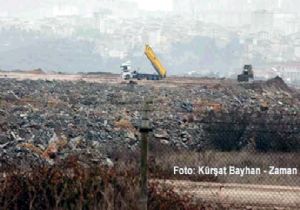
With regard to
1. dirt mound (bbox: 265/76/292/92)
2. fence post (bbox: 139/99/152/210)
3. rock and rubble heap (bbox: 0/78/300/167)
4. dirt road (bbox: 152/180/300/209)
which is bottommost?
dirt mound (bbox: 265/76/292/92)

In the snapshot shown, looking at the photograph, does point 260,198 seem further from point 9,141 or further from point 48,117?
point 48,117

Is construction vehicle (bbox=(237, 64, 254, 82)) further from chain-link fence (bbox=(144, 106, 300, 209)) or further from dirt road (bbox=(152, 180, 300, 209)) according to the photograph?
dirt road (bbox=(152, 180, 300, 209))

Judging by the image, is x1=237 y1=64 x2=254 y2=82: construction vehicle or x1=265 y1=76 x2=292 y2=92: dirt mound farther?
x1=237 y1=64 x2=254 y2=82: construction vehicle

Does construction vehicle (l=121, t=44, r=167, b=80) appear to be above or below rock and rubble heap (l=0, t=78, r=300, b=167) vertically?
below

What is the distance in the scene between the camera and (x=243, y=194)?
7.64 m

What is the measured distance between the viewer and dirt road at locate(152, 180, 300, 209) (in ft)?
23.0

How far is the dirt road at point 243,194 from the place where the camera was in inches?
276

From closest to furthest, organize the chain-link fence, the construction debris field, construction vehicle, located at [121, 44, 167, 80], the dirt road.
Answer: the dirt road → the chain-link fence → the construction debris field → construction vehicle, located at [121, 44, 167, 80]

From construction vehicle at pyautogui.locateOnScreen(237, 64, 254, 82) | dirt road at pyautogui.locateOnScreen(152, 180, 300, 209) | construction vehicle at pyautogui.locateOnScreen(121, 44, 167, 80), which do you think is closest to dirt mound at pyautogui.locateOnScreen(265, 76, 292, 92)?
construction vehicle at pyautogui.locateOnScreen(237, 64, 254, 82)

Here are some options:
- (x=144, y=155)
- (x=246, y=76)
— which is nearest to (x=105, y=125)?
(x=144, y=155)

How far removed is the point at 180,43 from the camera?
422ft

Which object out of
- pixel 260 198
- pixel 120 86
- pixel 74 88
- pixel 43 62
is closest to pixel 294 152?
pixel 260 198

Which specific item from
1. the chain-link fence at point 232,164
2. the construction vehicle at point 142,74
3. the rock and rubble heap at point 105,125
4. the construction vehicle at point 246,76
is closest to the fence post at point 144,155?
the chain-link fence at point 232,164

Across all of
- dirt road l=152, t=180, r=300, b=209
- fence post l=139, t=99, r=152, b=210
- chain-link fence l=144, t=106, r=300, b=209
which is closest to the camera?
fence post l=139, t=99, r=152, b=210
